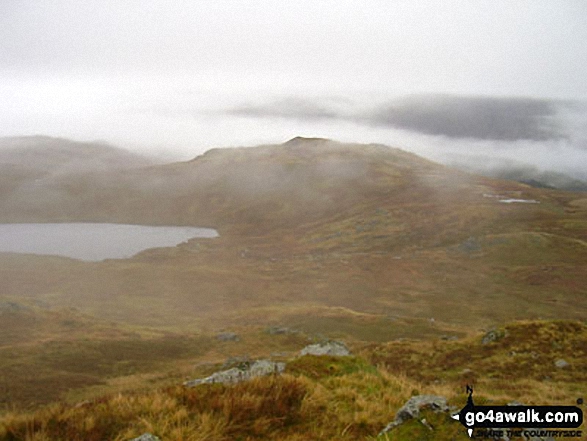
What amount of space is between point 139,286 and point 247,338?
48159 millimetres

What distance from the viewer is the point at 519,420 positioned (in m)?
5.66

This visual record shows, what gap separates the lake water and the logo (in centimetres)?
13330

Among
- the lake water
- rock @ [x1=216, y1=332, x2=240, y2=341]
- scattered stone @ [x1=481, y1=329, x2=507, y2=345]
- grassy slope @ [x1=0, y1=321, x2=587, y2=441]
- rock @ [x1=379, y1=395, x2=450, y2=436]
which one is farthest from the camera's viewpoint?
the lake water

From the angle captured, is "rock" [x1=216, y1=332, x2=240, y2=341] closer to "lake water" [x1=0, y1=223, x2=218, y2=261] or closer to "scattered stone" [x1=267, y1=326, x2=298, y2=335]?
"scattered stone" [x1=267, y1=326, x2=298, y2=335]

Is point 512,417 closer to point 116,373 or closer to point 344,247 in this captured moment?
point 116,373

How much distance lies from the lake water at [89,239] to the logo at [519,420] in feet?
437

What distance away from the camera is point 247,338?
144 ft

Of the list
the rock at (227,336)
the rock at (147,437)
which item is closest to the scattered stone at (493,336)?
the rock at (227,336)

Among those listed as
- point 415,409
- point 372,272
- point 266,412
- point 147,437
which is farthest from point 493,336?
point 372,272

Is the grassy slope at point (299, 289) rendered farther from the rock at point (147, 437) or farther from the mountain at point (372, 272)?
the rock at point (147, 437)

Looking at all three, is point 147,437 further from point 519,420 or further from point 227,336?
point 227,336

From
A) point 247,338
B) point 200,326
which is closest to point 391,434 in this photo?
point 247,338

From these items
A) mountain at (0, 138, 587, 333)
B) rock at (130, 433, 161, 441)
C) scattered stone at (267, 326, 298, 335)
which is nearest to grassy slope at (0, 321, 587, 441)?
rock at (130, 433, 161, 441)

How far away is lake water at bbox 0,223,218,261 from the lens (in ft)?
449
